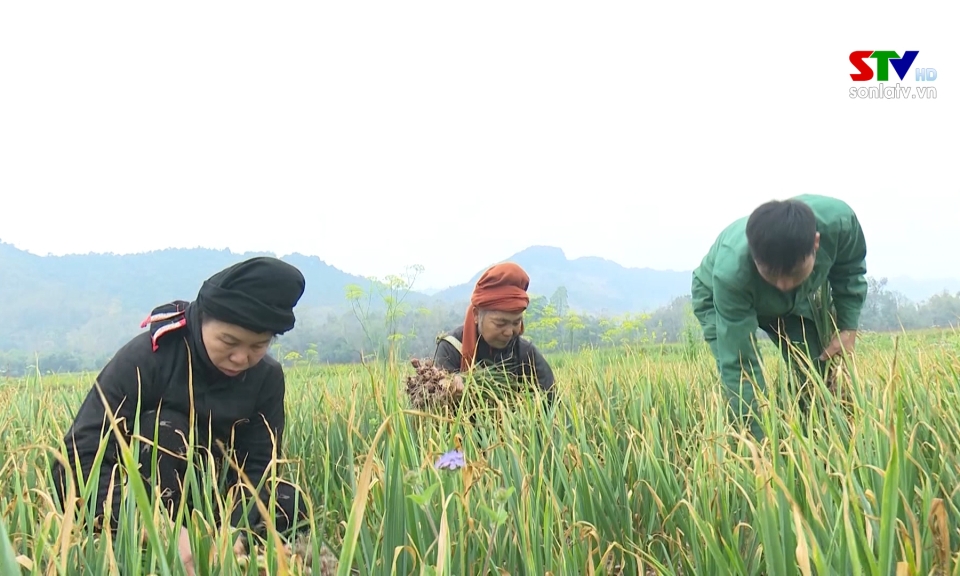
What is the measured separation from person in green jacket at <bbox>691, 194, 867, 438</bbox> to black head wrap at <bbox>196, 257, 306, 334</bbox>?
1374 mm

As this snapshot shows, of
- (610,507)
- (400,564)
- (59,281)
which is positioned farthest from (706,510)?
(59,281)

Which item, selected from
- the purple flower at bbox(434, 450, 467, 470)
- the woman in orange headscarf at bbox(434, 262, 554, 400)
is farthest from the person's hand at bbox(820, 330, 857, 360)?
the purple flower at bbox(434, 450, 467, 470)

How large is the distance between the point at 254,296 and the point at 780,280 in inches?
66.4

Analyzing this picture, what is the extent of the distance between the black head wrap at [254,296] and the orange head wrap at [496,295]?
117 cm

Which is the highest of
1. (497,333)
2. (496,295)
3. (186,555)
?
(496,295)

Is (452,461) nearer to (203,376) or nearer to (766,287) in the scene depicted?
(203,376)

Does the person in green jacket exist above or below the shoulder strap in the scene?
above

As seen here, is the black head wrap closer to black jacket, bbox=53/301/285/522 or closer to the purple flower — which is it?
black jacket, bbox=53/301/285/522

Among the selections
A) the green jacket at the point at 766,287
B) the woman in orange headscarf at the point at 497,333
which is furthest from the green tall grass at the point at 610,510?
the woman in orange headscarf at the point at 497,333

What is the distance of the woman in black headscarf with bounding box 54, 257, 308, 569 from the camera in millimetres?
1670

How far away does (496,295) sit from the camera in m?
2.84

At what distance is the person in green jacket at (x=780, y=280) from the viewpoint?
2104mm

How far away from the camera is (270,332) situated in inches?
68.3

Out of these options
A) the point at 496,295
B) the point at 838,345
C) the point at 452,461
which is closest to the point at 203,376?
the point at 452,461
